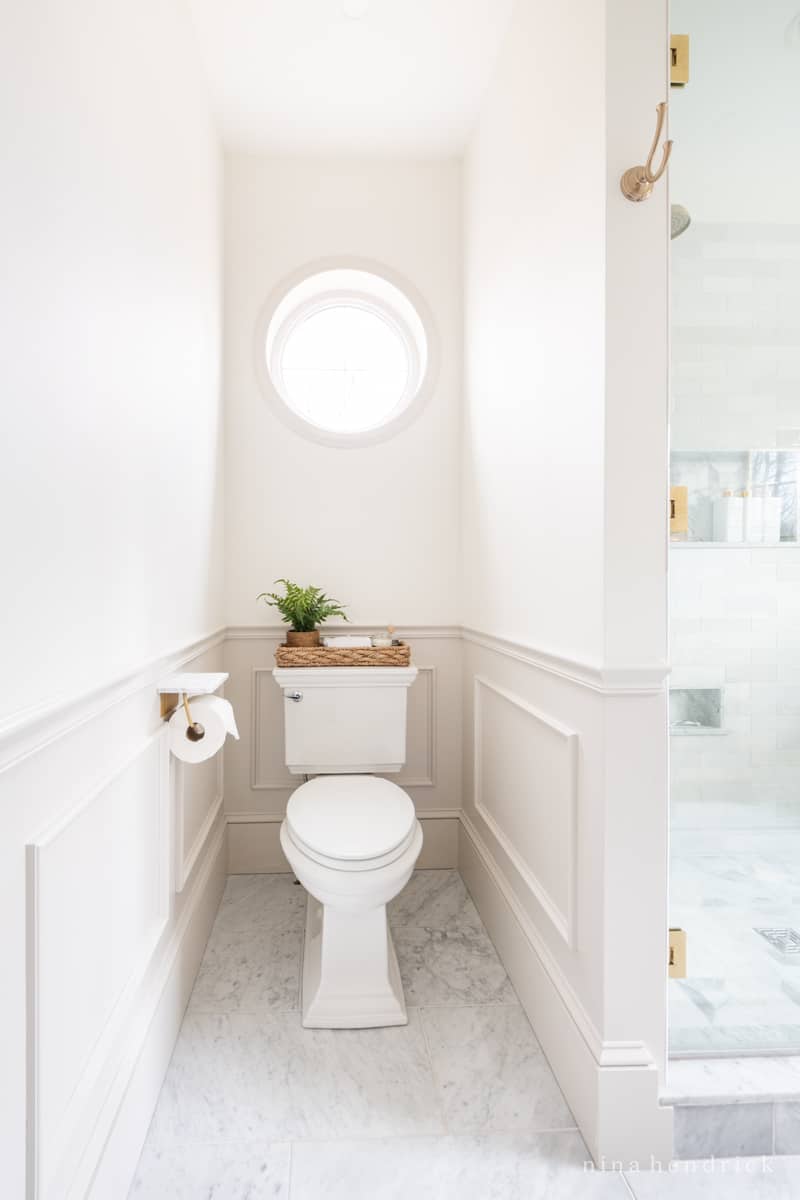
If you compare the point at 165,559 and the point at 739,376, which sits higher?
the point at 739,376

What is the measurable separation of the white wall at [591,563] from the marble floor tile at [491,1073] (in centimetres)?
5

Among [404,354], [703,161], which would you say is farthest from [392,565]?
[703,161]

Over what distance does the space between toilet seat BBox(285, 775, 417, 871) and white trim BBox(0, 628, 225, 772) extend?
1.79ft

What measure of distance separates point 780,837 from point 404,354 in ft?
7.03

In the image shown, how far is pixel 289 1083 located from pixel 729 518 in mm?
1524

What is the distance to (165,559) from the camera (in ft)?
5.82

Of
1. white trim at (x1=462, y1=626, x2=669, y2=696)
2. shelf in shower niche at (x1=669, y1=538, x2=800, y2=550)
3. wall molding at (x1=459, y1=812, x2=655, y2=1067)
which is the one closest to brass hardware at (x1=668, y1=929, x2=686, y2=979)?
wall molding at (x1=459, y1=812, x2=655, y2=1067)

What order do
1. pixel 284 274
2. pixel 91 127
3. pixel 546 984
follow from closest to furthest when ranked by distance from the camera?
pixel 91 127
pixel 546 984
pixel 284 274

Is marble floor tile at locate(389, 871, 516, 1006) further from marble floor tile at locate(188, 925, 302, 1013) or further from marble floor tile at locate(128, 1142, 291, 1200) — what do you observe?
marble floor tile at locate(128, 1142, 291, 1200)

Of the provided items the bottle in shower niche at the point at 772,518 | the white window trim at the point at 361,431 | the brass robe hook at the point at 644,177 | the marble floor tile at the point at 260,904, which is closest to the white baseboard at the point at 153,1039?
the marble floor tile at the point at 260,904

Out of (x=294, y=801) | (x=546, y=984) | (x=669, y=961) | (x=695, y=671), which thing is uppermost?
(x=695, y=671)

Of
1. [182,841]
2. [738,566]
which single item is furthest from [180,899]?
[738,566]

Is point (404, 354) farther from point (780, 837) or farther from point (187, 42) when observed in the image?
point (780, 837)

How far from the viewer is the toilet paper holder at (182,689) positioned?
5.48 feet
